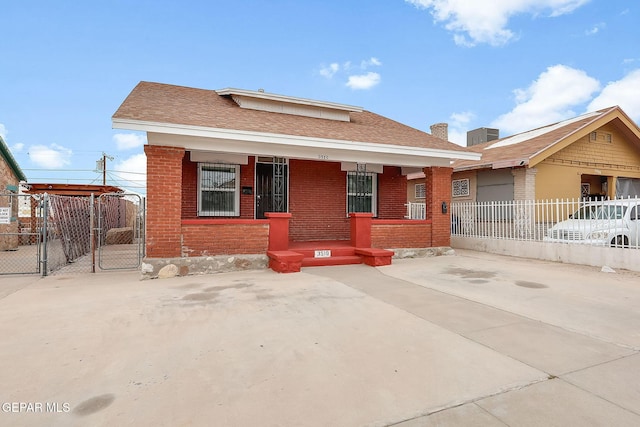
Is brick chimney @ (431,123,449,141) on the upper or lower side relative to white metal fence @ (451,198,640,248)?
upper

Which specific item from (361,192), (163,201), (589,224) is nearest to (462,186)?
(361,192)

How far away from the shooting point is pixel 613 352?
348cm

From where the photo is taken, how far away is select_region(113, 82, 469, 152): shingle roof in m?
7.71

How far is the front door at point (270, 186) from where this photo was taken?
10.6 m

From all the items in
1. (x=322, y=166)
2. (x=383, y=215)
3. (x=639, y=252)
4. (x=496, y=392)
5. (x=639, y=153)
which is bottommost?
(x=496, y=392)

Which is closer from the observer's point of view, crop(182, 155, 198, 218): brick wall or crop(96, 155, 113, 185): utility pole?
crop(182, 155, 198, 218): brick wall

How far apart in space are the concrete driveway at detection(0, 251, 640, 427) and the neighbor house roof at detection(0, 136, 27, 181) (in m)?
11.6

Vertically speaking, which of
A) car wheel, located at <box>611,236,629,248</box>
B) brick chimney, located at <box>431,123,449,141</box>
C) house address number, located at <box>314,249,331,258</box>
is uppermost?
brick chimney, located at <box>431,123,449,141</box>

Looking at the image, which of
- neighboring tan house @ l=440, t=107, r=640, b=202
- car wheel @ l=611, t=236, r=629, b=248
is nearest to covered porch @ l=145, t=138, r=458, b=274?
car wheel @ l=611, t=236, r=629, b=248

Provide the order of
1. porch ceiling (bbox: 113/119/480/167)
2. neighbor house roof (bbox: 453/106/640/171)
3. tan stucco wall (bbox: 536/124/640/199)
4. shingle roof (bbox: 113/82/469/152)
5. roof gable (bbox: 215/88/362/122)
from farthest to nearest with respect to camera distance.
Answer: tan stucco wall (bbox: 536/124/640/199) < neighbor house roof (bbox: 453/106/640/171) < roof gable (bbox: 215/88/362/122) < shingle roof (bbox: 113/82/469/152) < porch ceiling (bbox: 113/119/480/167)

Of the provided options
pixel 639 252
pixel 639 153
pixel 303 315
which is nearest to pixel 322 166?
pixel 303 315

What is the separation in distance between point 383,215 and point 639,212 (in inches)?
278

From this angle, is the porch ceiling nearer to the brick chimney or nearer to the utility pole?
the brick chimney

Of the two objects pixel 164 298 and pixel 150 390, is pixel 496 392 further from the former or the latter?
pixel 164 298
